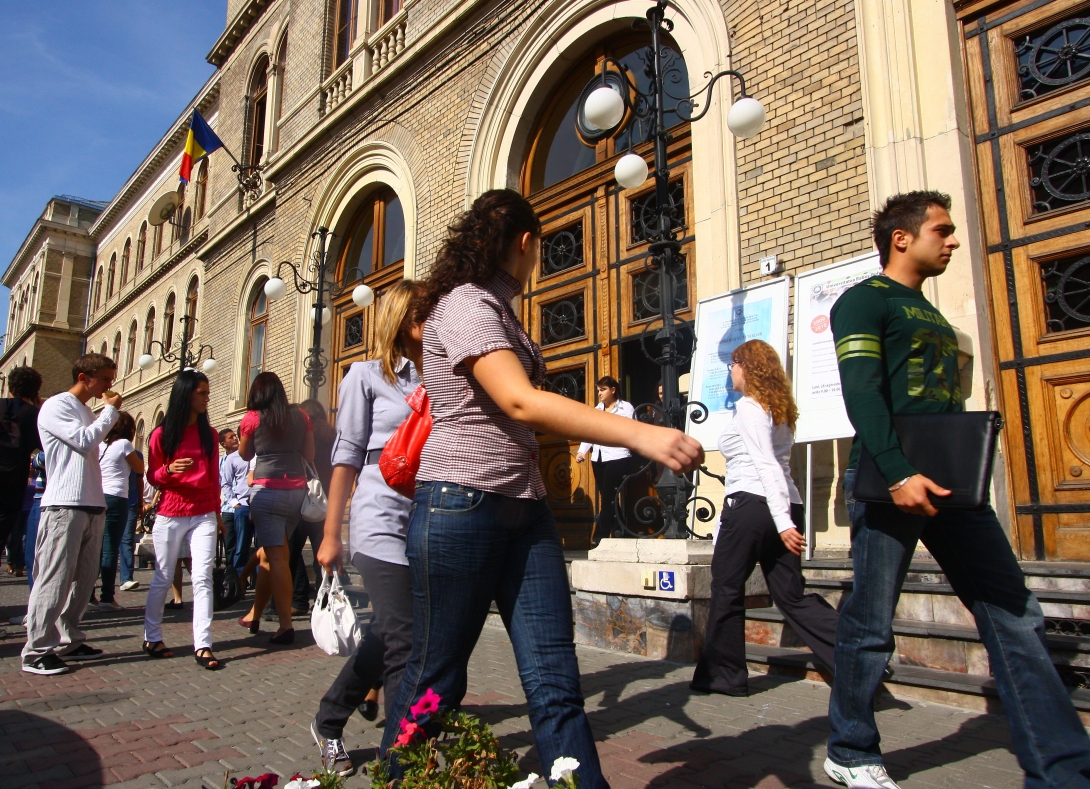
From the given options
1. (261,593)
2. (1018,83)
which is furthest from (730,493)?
(1018,83)

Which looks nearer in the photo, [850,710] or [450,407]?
[450,407]

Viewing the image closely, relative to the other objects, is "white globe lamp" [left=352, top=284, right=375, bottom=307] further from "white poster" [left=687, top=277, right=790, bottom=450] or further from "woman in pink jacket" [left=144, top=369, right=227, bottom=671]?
"woman in pink jacket" [left=144, top=369, right=227, bottom=671]

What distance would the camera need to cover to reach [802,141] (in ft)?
23.0

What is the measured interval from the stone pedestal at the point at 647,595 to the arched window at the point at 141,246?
31.9 metres

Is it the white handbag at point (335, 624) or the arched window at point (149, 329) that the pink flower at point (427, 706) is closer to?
the white handbag at point (335, 624)

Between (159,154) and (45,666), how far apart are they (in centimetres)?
2918

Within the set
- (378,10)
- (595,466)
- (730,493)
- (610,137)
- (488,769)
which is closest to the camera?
(488,769)

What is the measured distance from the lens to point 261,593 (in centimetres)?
596

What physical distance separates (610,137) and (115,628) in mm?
7716

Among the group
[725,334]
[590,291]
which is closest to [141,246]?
[590,291]

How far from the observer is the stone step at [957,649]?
3535 millimetres

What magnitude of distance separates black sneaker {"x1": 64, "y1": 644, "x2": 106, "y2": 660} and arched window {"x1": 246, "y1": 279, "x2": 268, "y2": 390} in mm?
12885

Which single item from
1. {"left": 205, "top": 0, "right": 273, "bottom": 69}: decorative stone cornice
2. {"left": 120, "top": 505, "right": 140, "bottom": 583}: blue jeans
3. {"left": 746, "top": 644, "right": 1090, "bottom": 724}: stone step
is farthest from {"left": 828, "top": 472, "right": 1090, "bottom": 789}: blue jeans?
{"left": 205, "top": 0, "right": 273, "bottom": 69}: decorative stone cornice

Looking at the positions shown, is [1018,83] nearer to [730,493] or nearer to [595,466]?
[730,493]
